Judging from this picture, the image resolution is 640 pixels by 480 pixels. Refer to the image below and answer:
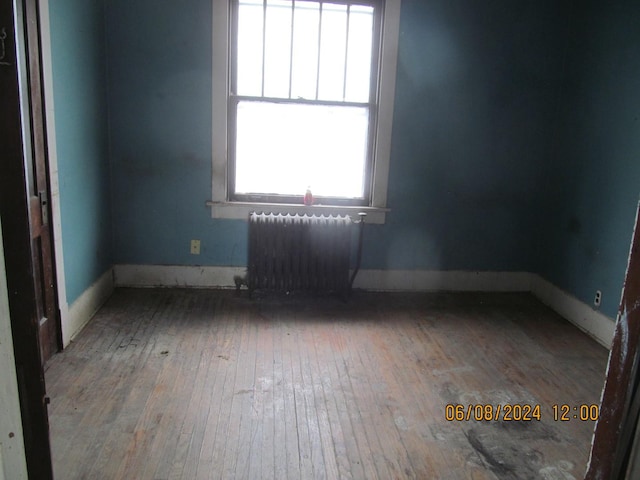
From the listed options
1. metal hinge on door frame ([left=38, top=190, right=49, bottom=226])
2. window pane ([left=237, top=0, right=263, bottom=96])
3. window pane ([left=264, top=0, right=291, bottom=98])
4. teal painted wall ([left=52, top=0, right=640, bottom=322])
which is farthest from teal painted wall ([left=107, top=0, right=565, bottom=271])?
metal hinge on door frame ([left=38, top=190, right=49, bottom=226])

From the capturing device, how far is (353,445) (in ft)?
7.54

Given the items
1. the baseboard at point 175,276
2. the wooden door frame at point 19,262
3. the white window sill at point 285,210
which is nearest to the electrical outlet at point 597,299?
the white window sill at point 285,210

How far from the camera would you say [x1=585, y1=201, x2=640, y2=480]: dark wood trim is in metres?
1.08

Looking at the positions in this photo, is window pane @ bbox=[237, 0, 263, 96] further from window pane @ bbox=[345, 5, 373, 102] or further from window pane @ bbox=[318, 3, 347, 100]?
window pane @ bbox=[345, 5, 373, 102]

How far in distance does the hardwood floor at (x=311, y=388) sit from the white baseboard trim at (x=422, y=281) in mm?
117

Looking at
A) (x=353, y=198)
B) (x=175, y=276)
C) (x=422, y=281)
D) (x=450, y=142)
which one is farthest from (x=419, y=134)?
(x=175, y=276)

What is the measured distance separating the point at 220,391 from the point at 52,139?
1741 millimetres

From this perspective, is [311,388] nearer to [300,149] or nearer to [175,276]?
[175,276]

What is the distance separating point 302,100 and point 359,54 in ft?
1.94

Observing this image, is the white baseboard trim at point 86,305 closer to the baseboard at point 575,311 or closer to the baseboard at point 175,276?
the baseboard at point 175,276

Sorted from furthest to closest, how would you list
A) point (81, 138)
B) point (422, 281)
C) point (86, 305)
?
point (422, 281), point (86, 305), point (81, 138)

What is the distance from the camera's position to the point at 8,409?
123 cm

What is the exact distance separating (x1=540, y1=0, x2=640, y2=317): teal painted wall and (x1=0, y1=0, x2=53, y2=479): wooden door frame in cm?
345

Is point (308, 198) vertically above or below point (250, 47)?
below
